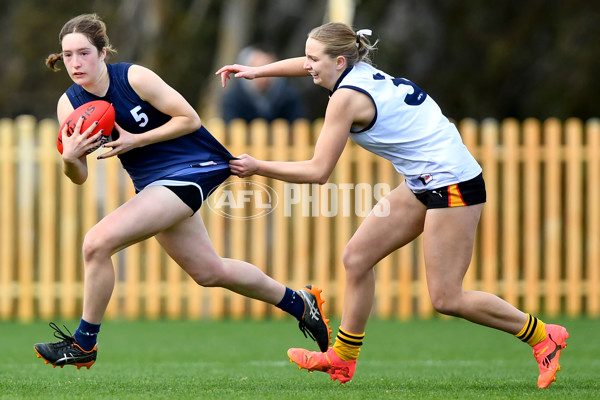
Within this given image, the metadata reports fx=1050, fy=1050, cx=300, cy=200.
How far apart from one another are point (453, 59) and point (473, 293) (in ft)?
43.9

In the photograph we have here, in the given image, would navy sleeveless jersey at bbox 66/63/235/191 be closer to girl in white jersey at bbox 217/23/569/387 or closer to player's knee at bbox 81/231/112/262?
girl in white jersey at bbox 217/23/569/387

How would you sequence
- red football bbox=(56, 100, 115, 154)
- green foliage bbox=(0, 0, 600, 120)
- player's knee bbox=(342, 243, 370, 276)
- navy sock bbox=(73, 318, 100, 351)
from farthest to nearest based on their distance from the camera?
green foliage bbox=(0, 0, 600, 120) → player's knee bbox=(342, 243, 370, 276) → navy sock bbox=(73, 318, 100, 351) → red football bbox=(56, 100, 115, 154)

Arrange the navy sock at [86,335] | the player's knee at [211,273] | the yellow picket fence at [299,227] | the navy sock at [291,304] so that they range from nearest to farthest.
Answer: the navy sock at [86,335], the player's knee at [211,273], the navy sock at [291,304], the yellow picket fence at [299,227]

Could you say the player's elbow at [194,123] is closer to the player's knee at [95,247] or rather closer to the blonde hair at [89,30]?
the blonde hair at [89,30]

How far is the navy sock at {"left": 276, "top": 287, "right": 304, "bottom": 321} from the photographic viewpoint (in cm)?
604

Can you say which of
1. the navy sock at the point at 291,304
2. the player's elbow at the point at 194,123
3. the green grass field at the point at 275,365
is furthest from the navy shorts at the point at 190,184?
the green grass field at the point at 275,365

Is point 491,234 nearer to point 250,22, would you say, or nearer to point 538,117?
point 538,117

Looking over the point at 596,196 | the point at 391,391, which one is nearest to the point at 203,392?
the point at 391,391

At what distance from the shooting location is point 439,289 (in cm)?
534

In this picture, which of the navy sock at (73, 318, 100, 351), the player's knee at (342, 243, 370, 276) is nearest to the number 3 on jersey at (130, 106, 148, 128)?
the navy sock at (73, 318, 100, 351)

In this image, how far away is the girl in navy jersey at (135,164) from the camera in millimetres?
5254

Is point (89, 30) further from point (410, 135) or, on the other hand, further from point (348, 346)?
point (348, 346)

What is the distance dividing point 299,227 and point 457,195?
529 cm

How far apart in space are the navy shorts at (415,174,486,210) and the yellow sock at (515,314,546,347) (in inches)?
28.3
